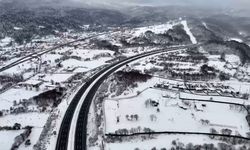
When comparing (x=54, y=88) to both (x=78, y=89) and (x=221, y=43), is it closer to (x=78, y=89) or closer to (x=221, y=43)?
(x=78, y=89)

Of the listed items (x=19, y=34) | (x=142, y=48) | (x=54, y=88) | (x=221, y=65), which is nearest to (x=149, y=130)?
(x=54, y=88)

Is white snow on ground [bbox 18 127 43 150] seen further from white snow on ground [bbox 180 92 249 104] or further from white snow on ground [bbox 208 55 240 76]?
white snow on ground [bbox 208 55 240 76]

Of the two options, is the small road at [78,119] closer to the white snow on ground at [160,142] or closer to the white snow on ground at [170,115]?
the white snow on ground at [170,115]

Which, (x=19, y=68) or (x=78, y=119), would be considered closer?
(x=78, y=119)

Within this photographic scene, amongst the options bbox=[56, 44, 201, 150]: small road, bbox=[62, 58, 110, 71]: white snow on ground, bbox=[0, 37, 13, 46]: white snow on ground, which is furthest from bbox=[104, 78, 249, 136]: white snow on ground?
bbox=[0, 37, 13, 46]: white snow on ground

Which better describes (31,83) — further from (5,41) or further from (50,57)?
(5,41)

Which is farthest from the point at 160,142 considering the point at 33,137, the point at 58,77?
the point at 58,77
